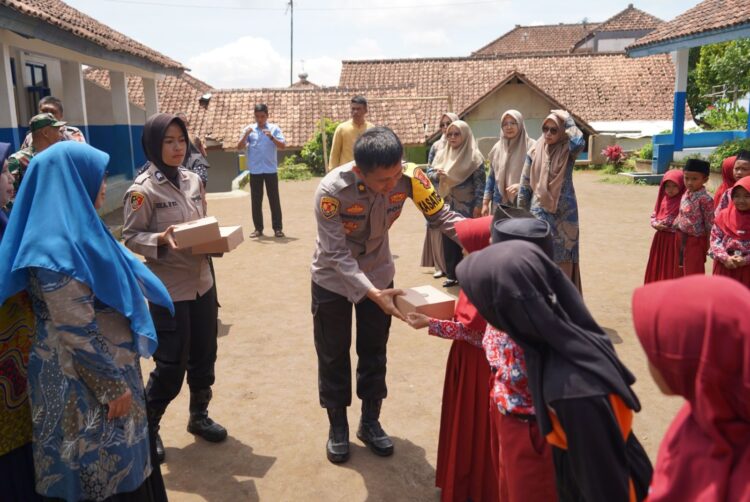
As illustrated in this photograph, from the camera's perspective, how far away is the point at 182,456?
11.5 feet

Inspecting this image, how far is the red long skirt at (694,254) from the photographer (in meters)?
5.25

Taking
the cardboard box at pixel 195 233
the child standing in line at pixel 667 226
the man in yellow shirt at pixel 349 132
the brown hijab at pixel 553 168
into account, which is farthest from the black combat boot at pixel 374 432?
the man in yellow shirt at pixel 349 132

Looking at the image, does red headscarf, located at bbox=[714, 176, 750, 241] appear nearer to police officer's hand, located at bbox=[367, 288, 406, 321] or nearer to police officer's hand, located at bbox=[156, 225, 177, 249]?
police officer's hand, located at bbox=[367, 288, 406, 321]

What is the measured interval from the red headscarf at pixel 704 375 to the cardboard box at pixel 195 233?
226 centimetres

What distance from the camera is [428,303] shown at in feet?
9.19

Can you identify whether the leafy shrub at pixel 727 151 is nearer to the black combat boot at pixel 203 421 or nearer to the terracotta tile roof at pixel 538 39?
the black combat boot at pixel 203 421

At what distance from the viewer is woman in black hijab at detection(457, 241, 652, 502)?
1.65 m

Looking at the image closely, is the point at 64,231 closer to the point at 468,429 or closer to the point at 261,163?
the point at 468,429

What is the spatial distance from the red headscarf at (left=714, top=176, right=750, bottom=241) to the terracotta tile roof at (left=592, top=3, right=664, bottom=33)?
132ft

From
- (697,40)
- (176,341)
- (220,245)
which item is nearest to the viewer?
(176,341)

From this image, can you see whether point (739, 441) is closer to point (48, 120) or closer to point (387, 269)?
point (387, 269)

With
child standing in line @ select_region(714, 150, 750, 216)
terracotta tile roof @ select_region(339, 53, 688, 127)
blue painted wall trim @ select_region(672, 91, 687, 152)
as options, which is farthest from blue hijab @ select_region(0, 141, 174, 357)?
terracotta tile roof @ select_region(339, 53, 688, 127)

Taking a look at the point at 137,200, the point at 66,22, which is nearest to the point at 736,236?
the point at 137,200

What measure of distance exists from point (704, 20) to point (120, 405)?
15.6 meters
